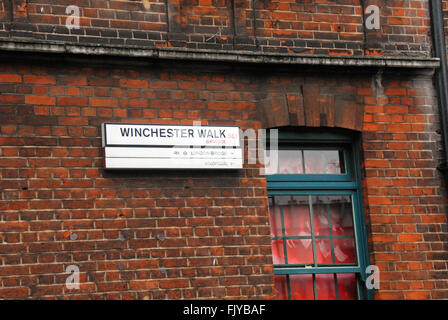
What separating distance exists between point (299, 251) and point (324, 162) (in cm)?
100

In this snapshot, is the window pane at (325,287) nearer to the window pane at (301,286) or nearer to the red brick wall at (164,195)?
the window pane at (301,286)

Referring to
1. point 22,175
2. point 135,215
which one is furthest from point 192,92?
point 22,175

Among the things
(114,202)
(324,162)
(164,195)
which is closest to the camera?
(114,202)

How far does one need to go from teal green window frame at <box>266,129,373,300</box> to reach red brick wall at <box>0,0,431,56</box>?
3.00ft

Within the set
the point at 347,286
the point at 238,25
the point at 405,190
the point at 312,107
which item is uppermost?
the point at 238,25

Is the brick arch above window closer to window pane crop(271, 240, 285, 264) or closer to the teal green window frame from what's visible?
the teal green window frame

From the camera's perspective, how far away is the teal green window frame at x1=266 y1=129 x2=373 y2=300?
8273mm

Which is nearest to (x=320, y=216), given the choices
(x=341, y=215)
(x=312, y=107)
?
(x=341, y=215)

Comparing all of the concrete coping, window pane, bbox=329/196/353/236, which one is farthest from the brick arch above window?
window pane, bbox=329/196/353/236

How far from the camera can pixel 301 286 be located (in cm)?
823

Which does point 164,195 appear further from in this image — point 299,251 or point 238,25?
point 238,25

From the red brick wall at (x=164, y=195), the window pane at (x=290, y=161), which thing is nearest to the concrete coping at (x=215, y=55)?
the red brick wall at (x=164, y=195)

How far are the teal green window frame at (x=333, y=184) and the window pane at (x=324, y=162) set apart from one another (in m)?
0.05

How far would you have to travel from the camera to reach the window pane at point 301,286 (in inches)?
322
